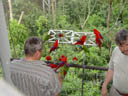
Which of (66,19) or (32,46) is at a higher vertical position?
(32,46)

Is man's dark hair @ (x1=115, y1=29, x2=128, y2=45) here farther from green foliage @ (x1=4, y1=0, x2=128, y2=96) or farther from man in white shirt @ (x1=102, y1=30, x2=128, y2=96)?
green foliage @ (x1=4, y1=0, x2=128, y2=96)

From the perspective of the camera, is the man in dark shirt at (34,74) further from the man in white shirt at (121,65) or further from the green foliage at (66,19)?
the green foliage at (66,19)

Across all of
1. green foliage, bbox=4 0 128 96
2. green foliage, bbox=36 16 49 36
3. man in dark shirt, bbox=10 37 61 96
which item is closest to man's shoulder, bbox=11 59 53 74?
man in dark shirt, bbox=10 37 61 96

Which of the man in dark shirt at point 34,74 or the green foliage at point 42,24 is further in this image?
the green foliage at point 42,24

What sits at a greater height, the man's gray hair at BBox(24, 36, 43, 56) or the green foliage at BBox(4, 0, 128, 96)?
the man's gray hair at BBox(24, 36, 43, 56)

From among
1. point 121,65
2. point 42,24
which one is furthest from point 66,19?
point 121,65

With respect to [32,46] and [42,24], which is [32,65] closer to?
[32,46]

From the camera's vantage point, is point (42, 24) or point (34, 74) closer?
point (34, 74)

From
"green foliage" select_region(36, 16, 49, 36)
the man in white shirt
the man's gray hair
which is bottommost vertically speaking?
"green foliage" select_region(36, 16, 49, 36)

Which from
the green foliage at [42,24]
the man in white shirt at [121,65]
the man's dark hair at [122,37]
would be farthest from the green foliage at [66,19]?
the man's dark hair at [122,37]

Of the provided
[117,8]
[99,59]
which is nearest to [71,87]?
[99,59]

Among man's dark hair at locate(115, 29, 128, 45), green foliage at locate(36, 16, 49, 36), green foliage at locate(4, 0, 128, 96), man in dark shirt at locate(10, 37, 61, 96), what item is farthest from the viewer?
green foliage at locate(36, 16, 49, 36)

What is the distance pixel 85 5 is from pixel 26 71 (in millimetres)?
7209

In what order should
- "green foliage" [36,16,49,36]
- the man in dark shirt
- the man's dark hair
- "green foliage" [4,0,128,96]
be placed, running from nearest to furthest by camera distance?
1. the man in dark shirt
2. the man's dark hair
3. "green foliage" [4,0,128,96]
4. "green foliage" [36,16,49,36]
